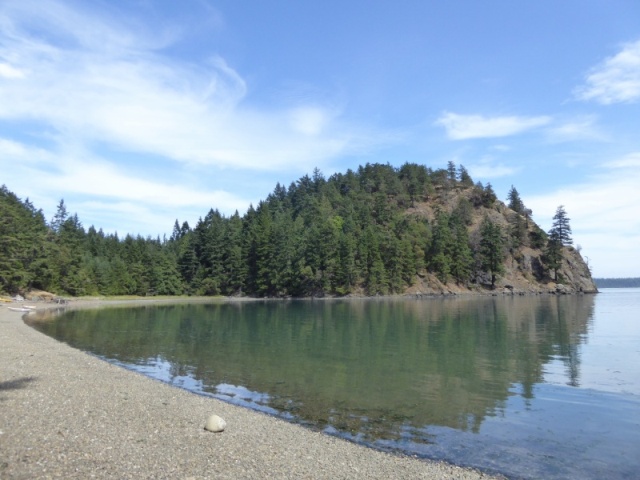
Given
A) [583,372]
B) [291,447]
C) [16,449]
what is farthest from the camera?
[583,372]

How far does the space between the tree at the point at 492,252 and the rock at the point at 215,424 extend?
485 ft

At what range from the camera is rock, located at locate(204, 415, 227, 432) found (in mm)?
14703

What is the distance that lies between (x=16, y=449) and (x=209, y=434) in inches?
206

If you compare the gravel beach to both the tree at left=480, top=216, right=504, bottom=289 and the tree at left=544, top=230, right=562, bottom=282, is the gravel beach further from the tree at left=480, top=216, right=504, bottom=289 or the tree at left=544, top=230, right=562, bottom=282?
the tree at left=544, top=230, right=562, bottom=282

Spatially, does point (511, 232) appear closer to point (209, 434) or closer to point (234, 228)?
point (234, 228)

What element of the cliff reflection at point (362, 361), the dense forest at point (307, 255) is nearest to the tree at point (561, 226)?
the dense forest at point (307, 255)

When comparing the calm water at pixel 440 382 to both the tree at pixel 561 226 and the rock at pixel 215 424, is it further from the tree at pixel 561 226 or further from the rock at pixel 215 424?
the tree at pixel 561 226

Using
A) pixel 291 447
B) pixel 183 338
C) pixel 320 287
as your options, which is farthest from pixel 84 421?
pixel 320 287

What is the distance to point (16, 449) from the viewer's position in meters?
11.1

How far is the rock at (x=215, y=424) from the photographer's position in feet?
48.2

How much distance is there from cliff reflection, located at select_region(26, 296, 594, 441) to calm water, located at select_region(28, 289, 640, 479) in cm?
10

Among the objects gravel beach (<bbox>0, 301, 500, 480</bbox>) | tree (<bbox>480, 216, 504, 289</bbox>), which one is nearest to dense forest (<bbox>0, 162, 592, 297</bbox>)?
tree (<bbox>480, 216, 504, 289</bbox>)

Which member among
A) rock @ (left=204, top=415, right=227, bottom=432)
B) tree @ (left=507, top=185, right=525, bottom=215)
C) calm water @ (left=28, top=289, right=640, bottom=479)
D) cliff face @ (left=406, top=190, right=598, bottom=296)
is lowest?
calm water @ (left=28, top=289, right=640, bottom=479)

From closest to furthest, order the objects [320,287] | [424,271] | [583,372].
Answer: [583,372]
[320,287]
[424,271]
